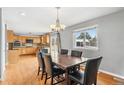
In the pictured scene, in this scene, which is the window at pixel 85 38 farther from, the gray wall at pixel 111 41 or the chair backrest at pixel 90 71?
the chair backrest at pixel 90 71

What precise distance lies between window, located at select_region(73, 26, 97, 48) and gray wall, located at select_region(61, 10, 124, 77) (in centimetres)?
21

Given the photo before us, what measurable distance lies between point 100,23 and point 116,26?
0.57 m

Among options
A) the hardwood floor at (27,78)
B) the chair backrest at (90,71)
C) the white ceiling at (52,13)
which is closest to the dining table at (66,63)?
the chair backrest at (90,71)

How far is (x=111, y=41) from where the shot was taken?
329cm

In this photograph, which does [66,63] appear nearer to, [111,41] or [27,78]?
[27,78]

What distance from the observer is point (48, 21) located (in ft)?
13.4

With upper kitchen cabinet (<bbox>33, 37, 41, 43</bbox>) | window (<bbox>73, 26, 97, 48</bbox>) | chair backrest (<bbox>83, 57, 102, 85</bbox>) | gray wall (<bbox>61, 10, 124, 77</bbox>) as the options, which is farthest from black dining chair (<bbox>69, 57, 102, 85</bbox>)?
upper kitchen cabinet (<bbox>33, 37, 41, 43</bbox>)

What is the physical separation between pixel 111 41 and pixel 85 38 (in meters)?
1.17

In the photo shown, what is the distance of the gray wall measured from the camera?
304 cm

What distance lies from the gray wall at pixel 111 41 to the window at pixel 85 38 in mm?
207

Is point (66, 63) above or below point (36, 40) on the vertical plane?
below

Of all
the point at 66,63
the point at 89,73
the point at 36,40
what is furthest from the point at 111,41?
the point at 36,40
